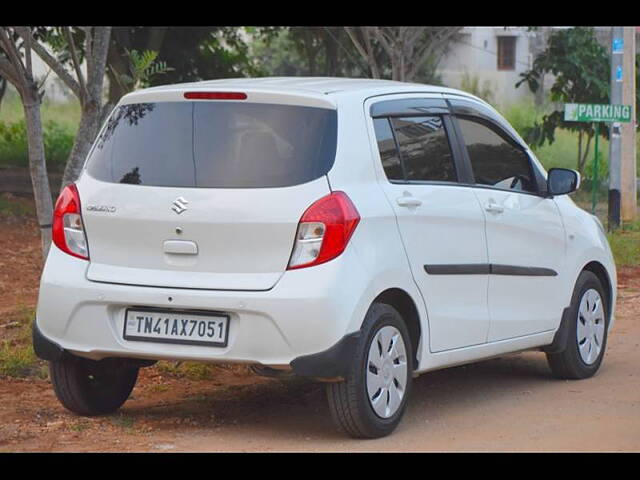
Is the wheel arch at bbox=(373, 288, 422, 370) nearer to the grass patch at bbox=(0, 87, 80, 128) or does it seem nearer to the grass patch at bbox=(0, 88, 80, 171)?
the grass patch at bbox=(0, 88, 80, 171)

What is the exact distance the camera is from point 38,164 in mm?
9797

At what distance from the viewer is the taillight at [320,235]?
247 inches

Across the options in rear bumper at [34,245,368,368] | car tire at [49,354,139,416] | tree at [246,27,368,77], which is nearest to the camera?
rear bumper at [34,245,368,368]

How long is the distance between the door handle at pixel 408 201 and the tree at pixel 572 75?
1593 cm

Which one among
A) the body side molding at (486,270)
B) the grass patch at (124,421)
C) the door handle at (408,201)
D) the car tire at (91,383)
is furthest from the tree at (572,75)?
the grass patch at (124,421)

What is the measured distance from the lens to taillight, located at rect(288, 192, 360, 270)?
247 inches

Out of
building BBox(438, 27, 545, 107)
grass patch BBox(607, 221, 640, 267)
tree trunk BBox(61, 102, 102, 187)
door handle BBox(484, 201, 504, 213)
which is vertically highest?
tree trunk BBox(61, 102, 102, 187)

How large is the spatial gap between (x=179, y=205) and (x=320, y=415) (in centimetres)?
159

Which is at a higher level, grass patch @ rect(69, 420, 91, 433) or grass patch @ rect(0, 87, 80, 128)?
grass patch @ rect(69, 420, 91, 433)

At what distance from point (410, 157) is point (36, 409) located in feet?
7.77

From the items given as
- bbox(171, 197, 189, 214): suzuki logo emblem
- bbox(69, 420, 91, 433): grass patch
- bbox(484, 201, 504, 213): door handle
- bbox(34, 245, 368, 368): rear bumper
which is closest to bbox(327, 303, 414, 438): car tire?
bbox(34, 245, 368, 368): rear bumper

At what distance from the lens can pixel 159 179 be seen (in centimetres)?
659

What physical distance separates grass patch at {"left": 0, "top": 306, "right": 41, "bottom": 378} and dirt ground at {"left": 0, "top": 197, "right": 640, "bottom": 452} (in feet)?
0.28

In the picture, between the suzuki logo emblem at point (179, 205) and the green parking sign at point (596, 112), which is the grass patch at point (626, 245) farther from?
the suzuki logo emblem at point (179, 205)
